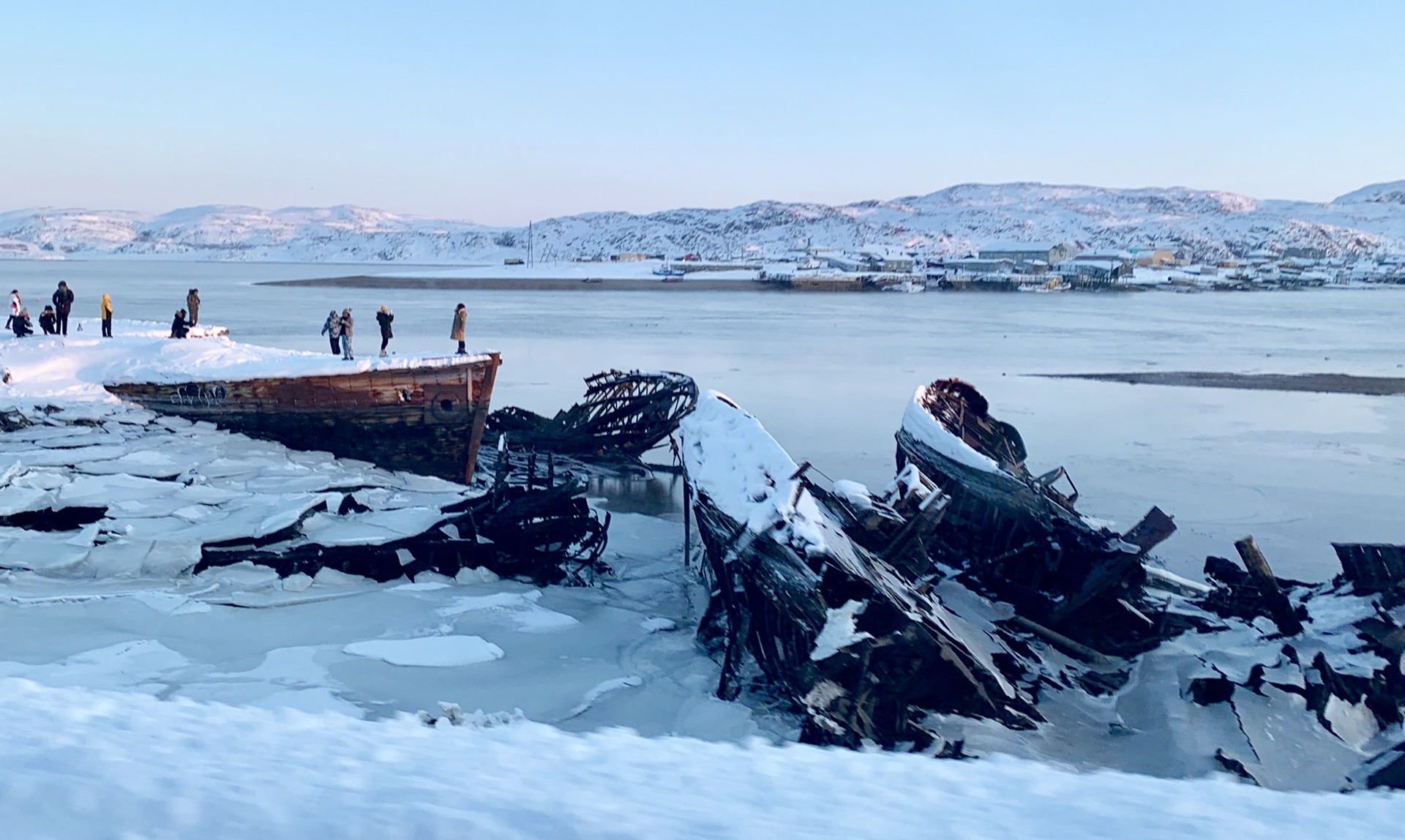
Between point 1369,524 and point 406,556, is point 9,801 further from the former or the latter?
point 1369,524

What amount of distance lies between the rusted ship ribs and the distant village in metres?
67.0

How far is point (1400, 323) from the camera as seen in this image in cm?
4894

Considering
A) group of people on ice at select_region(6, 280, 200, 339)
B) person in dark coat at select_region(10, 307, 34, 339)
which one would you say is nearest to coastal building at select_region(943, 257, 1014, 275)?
group of people on ice at select_region(6, 280, 200, 339)

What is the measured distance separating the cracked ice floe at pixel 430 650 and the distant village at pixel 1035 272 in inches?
3040

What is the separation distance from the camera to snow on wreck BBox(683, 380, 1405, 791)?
6.54m

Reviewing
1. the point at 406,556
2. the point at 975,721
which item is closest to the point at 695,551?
the point at 406,556

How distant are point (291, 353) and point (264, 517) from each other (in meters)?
8.28

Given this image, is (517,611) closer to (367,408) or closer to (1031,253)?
(367,408)

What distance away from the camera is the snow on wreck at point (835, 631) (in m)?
6.43

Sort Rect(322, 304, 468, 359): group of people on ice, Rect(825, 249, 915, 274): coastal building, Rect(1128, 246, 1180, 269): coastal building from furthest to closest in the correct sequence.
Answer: Rect(1128, 246, 1180, 269): coastal building, Rect(825, 249, 915, 274): coastal building, Rect(322, 304, 468, 359): group of people on ice

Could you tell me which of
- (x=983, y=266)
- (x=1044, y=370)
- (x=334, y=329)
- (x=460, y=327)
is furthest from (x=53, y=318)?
(x=983, y=266)

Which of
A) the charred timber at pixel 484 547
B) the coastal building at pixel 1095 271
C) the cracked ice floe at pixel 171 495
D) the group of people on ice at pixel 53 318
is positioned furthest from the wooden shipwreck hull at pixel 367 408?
the coastal building at pixel 1095 271

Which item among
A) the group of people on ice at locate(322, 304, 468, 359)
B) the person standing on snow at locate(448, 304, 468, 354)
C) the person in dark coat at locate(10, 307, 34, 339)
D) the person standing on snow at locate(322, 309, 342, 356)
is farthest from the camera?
the person in dark coat at locate(10, 307, 34, 339)

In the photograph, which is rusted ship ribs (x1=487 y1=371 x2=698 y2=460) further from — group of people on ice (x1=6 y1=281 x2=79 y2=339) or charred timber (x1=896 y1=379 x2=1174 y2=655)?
group of people on ice (x1=6 y1=281 x2=79 y2=339)
